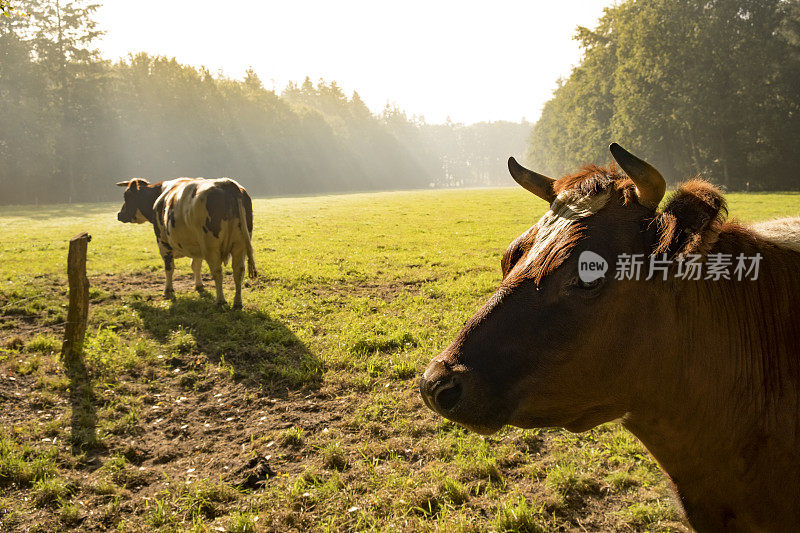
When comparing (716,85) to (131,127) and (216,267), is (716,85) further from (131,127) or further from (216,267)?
(131,127)

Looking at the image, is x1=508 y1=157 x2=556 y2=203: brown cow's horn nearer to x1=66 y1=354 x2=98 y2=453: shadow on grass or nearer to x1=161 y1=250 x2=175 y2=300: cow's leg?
x1=66 y1=354 x2=98 y2=453: shadow on grass

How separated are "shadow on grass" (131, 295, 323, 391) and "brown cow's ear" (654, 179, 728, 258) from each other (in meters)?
4.93

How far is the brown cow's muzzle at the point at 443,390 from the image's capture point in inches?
80.4

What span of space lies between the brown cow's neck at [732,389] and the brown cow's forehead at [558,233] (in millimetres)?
512

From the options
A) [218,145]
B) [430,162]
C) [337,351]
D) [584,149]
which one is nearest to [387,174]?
[430,162]

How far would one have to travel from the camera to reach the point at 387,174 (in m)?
117

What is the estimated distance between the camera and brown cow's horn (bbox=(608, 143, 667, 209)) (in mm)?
1853

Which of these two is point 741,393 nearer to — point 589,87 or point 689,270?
point 689,270

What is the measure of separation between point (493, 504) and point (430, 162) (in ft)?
506

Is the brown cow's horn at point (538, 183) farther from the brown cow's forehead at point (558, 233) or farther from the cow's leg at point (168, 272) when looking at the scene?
the cow's leg at point (168, 272)

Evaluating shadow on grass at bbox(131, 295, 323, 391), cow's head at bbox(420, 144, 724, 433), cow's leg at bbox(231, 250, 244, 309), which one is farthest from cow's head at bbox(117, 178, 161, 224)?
cow's head at bbox(420, 144, 724, 433)

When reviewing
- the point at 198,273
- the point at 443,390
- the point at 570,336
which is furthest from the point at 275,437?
the point at 198,273

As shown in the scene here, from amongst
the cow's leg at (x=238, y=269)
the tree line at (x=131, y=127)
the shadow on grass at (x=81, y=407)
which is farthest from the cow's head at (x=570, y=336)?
the tree line at (x=131, y=127)

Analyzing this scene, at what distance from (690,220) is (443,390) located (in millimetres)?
1315
